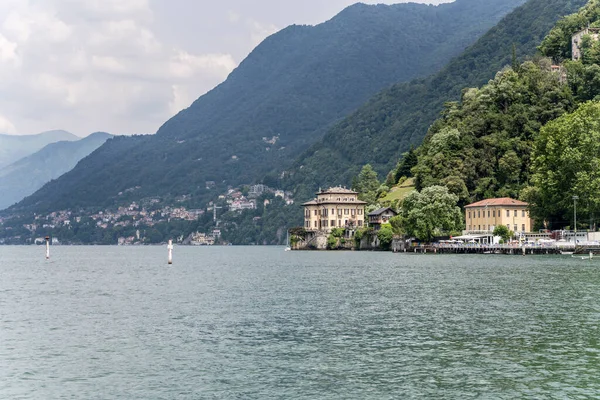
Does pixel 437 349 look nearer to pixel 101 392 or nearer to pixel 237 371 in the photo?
pixel 237 371

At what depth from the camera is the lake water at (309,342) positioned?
102 ft

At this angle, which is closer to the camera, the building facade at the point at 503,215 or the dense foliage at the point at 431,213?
the building facade at the point at 503,215

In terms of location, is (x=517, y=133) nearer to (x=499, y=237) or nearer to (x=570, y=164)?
(x=499, y=237)

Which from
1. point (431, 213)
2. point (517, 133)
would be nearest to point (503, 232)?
point (431, 213)

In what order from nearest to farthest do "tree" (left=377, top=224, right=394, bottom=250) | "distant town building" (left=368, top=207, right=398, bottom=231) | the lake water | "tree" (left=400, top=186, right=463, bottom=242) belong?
the lake water
"tree" (left=400, top=186, right=463, bottom=242)
"tree" (left=377, top=224, right=394, bottom=250)
"distant town building" (left=368, top=207, right=398, bottom=231)

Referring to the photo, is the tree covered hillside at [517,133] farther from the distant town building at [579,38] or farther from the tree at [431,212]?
the tree at [431,212]

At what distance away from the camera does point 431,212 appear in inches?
5979

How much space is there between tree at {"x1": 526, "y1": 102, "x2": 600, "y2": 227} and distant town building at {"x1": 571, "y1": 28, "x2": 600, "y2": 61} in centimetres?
5724

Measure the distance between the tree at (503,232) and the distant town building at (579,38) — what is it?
61.1 m

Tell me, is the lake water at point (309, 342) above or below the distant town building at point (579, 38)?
below

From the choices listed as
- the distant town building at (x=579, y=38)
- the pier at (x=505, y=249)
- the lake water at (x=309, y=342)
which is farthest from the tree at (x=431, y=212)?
the lake water at (x=309, y=342)

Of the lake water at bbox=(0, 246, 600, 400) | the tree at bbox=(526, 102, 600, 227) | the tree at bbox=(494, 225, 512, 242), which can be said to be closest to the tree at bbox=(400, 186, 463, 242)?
the tree at bbox=(494, 225, 512, 242)

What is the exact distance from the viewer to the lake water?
31047mm

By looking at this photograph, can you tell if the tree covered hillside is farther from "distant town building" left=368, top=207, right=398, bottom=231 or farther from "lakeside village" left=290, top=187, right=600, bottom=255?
"distant town building" left=368, top=207, right=398, bottom=231
